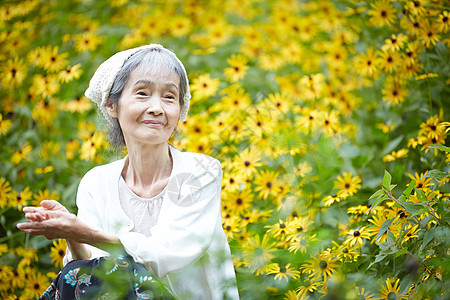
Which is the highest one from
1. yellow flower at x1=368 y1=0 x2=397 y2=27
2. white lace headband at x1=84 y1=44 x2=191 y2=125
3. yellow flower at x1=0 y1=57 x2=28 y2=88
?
white lace headband at x1=84 y1=44 x2=191 y2=125

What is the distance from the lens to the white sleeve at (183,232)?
1354mm

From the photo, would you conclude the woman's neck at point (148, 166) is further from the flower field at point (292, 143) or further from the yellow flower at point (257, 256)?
the yellow flower at point (257, 256)

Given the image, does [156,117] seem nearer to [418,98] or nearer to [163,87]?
[163,87]

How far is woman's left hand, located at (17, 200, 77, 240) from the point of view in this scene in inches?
51.0

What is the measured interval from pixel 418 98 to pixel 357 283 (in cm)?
Answer: 106

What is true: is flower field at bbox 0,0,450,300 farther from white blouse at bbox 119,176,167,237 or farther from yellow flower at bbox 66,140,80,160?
white blouse at bbox 119,176,167,237

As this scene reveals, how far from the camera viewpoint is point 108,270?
1.29m

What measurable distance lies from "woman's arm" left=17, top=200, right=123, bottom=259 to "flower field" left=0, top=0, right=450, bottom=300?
40 centimetres

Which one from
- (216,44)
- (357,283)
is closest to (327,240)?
(357,283)

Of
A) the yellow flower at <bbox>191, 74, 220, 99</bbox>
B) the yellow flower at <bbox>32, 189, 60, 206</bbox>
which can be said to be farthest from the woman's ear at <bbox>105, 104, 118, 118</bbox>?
the yellow flower at <bbox>191, 74, 220, 99</bbox>

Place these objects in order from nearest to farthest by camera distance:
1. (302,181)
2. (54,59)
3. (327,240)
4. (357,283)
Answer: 1. (357,283)
2. (327,240)
3. (302,181)
4. (54,59)

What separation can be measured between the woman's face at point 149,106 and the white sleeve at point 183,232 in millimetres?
176

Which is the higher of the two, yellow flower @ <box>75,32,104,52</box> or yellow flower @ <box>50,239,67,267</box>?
yellow flower @ <box>75,32,104,52</box>

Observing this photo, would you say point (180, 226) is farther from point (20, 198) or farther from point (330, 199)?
point (20, 198)
